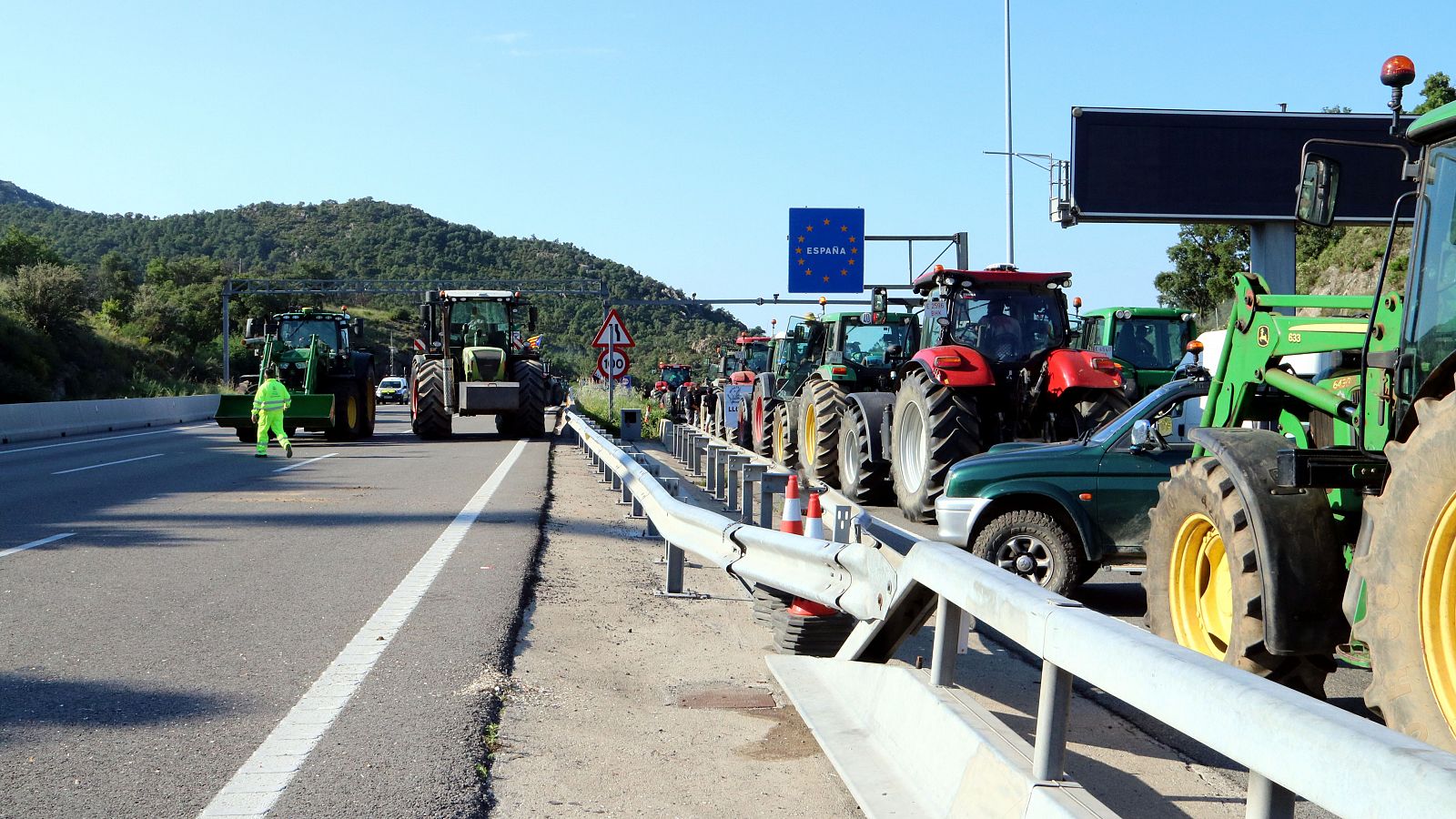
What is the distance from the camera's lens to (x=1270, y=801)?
249cm

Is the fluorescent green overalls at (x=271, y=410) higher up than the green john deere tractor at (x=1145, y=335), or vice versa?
the green john deere tractor at (x=1145, y=335)

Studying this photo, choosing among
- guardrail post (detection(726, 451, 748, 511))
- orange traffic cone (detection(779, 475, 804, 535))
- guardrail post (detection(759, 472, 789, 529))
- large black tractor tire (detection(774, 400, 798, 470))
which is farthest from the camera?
large black tractor tire (detection(774, 400, 798, 470))

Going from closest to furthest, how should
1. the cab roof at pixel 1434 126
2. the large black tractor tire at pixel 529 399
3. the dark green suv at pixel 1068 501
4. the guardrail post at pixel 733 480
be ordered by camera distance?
the cab roof at pixel 1434 126 < the dark green suv at pixel 1068 501 < the guardrail post at pixel 733 480 < the large black tractor tire at pixel 529 399

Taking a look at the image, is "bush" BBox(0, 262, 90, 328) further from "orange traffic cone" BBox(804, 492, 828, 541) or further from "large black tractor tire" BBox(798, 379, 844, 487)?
"orange traffic cone" BBox(804, 492, 828, 541)

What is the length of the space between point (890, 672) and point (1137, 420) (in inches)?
185

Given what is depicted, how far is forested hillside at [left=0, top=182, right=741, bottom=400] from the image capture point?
174 ft

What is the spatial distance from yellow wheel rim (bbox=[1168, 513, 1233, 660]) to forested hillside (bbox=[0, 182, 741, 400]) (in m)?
41.6

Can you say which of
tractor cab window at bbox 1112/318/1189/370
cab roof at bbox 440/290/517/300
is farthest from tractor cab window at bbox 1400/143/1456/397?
cab roof at bbox 440/290/517/300

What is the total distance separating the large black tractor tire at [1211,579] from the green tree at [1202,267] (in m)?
46.3

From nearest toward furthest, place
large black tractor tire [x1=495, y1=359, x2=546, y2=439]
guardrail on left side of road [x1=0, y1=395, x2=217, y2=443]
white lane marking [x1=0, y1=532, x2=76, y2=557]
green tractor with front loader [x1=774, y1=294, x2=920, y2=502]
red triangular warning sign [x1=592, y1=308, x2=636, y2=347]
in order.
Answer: white lane marking [x1=0, y1=532, x2=76, y2=557] → green tractor with front loader [x1=774, y1=294, x2=920, y2=502] → red triangular warning sign [x1=592, y1=308, x2=636, y2=347] → large black tractor tire [x1=495, y1=359, x2=546, y2=439] → guardrail on left side of road [x1=0, y1=395, x2=217, y2=443]

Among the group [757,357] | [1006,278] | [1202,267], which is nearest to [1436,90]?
[1202,267]

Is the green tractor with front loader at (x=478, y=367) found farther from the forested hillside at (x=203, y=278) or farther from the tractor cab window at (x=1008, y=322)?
the forested hillside at (x=203, y=278)

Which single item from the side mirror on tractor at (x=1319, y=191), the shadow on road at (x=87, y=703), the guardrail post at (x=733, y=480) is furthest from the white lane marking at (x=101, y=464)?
the side mirror on tractor at (x=1319, y=191)

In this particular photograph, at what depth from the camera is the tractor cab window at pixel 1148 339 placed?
19812mm
